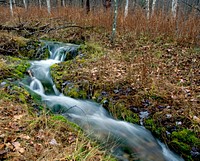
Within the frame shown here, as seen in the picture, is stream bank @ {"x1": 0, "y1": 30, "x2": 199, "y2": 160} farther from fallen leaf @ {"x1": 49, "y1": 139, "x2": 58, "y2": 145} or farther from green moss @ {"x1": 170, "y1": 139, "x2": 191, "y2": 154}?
fallen leaf @ {"x1": 49, "y1": 139, "x2": 58, "y2": 145}

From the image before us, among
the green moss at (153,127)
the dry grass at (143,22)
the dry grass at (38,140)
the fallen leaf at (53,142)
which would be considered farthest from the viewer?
the dry grass at (143,22)

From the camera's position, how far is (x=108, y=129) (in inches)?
157

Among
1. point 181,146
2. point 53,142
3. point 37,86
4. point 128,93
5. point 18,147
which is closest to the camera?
point 18,147

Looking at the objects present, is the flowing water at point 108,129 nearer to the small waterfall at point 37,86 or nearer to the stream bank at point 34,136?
the small waterfall at point 37,86

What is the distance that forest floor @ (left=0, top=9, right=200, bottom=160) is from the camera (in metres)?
2.70

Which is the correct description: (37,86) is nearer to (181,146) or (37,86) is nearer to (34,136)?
(34,136)

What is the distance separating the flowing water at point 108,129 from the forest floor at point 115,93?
16 centimetres

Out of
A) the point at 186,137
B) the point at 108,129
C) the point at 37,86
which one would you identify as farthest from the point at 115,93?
the point at 37,86

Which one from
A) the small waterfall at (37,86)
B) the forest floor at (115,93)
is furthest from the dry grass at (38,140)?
the small waterfall at (37,86)

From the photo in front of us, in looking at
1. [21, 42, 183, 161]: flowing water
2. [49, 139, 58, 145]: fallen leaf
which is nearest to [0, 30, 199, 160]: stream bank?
[21, 42, 183, 161]: flowing water

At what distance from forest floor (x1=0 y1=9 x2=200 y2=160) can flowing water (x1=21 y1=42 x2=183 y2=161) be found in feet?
0.52

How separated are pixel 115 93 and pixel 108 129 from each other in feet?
3.31

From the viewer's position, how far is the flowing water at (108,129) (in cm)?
344

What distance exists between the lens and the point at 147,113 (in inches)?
163
